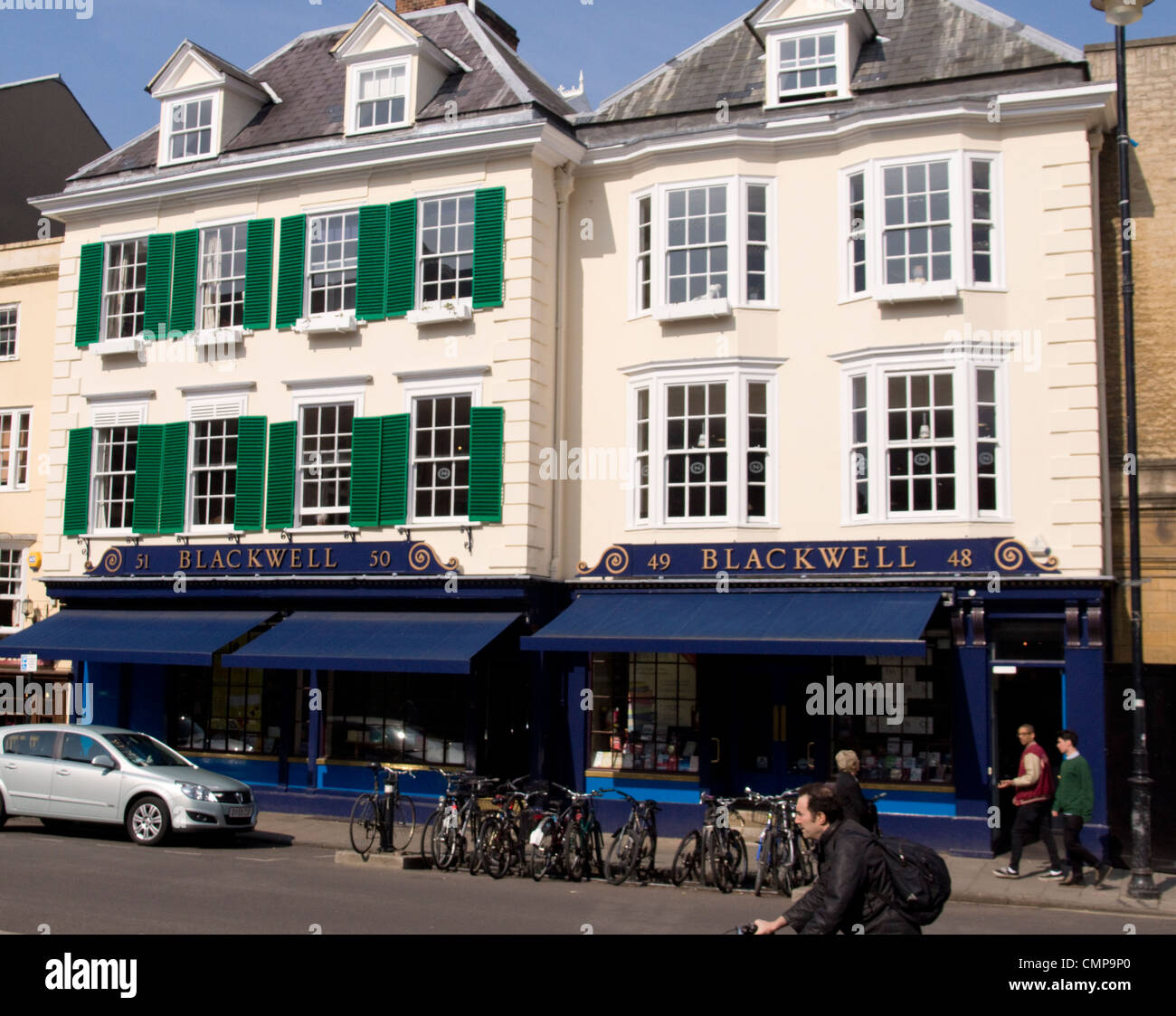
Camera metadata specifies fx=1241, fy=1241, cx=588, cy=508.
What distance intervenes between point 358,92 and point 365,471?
6.43m

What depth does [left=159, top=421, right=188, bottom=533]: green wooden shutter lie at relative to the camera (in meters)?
21.1

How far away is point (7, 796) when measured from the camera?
54.2 ft

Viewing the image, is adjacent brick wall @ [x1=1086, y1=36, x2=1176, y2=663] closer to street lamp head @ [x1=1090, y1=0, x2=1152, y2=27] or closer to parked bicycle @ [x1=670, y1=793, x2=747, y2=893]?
street lamp head @ [x1=1090, y1=0, x2=1152, y2=27]

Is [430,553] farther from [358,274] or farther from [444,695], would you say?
[358,274]

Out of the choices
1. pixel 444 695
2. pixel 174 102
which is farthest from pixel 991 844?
→ pixel 174 102

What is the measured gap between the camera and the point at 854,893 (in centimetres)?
593

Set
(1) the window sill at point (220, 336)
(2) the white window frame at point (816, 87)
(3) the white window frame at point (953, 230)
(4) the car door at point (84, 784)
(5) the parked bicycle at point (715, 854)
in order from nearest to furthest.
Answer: (5) the parked bicycle at point (715, 854), (4) the car door at point (84, 784), (3) the white window frame at point (953, 230), (2) the white window frame at point (816, 87), (1) the window sill at point (220, 336)

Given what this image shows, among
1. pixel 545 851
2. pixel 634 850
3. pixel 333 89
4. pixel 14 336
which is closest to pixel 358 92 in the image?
pixel 333 89

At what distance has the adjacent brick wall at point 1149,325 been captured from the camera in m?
17.2

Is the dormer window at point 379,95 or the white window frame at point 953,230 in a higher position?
the dormer window at point 379,95

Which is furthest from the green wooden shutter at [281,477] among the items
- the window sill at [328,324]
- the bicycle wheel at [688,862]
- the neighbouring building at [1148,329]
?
the neighbouring building at [1148,329]

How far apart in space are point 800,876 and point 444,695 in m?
7.85

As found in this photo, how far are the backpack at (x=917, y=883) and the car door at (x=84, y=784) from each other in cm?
1251

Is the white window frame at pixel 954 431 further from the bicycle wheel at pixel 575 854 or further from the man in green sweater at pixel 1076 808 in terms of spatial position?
the bicycle wheel at pixel 575 854
